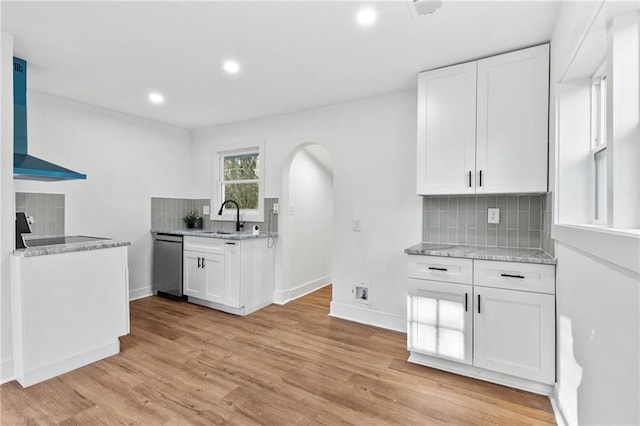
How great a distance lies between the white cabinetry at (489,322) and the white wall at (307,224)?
2.02m

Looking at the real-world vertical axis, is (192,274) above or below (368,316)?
above

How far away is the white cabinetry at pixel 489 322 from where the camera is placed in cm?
198

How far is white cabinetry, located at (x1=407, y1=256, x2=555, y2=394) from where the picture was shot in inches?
77.9

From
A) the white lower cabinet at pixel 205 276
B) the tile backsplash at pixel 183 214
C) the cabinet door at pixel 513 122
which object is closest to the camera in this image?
the cabinet door at pixel 513 122

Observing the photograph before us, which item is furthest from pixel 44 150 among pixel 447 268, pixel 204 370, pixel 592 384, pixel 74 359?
pixel 592 384

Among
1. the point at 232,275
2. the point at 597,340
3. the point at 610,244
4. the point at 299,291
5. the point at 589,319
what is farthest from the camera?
the point at 299,291

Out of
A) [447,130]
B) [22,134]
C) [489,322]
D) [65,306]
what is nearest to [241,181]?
[22,134]

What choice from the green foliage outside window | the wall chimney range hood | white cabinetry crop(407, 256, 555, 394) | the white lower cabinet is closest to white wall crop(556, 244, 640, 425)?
white cabinetry crop(407, 256, 555, 394)

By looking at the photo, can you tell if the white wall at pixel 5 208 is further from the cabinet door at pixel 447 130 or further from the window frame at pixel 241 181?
the cabinet door at pixel 447 130

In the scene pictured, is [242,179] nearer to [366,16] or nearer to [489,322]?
[366,16]

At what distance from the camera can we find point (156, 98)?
11.1 feet

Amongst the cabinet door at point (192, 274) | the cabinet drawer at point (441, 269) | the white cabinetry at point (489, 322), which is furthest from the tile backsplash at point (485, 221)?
the cabinet door at point (192, 274)

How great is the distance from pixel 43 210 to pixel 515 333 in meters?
4.46

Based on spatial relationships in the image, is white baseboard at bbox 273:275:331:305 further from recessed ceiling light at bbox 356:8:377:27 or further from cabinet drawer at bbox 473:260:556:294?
recessed ceiling light at bbox 356:8:377:27
